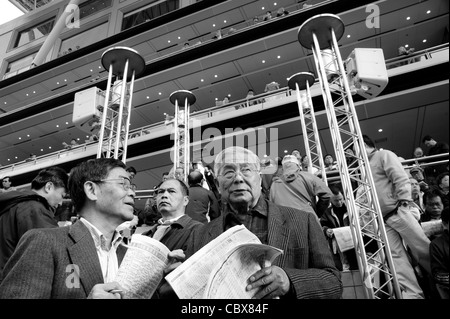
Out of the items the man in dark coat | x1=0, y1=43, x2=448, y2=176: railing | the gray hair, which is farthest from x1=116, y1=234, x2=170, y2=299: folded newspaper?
x1=0, y1=43, x2=448, y2=176: railing

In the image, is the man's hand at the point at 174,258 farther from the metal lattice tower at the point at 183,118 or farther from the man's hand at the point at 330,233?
the metal lattice tower at the point at 183,118

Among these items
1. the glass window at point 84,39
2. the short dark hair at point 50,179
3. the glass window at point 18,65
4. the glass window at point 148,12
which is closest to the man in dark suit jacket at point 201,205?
the short dark hair at point 50,179

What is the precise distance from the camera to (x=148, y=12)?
19.3 m

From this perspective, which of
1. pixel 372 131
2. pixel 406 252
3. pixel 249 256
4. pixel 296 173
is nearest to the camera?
pixel 249 256

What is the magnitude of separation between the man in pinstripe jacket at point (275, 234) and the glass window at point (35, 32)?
25.4m

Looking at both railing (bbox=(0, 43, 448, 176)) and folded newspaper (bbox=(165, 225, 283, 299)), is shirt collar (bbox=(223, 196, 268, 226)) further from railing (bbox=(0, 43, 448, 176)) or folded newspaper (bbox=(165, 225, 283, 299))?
railing (bbox=(0, 43, 448, 176))

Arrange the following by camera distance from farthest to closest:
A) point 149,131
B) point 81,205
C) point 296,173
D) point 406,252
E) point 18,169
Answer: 1. point 18,169
2. point 149,131
3. point 296,173
4. point 406,252
5. point 81,205

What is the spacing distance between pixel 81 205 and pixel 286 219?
1.04m

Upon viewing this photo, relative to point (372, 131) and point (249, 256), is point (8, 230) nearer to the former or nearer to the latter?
point (249, 256)

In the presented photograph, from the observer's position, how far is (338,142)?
3.84m

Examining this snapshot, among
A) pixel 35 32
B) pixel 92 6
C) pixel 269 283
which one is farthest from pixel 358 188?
pixel 35 32

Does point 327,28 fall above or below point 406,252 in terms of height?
above

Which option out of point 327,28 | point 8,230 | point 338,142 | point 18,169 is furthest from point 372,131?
point 18,169

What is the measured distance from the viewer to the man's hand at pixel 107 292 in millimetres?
1077
